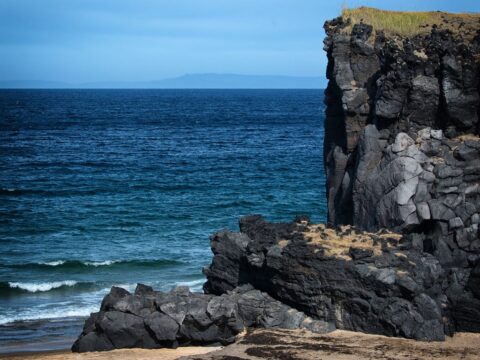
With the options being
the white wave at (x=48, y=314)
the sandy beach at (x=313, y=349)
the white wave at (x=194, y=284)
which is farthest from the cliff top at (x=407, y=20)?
the white wave at (x=48, y=314)

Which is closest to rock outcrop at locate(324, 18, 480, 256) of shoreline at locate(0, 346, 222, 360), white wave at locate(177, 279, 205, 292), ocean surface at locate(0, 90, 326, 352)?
white wave at locate(177, 279, 205, 292)

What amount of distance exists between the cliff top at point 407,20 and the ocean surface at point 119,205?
18.7 meters

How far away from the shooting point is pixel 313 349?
29.3 meters

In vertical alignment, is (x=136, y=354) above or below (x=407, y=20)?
below

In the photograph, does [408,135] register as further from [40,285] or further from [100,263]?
[40,285]

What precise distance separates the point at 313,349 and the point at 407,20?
24.1m

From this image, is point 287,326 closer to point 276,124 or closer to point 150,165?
A: point 150,165

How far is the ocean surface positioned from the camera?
44875 mm

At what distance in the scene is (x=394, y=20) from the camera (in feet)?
149

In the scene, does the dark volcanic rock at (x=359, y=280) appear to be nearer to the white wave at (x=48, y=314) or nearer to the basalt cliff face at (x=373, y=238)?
the basalt cliff face at (x=373, y=238)

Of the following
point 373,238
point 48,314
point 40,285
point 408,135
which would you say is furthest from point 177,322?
point 40,285

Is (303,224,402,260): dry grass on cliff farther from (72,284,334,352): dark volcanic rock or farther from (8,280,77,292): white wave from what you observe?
(8,280,77,292): white wave

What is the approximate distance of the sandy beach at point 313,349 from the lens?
28.6m

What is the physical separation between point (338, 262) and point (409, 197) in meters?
6.29
